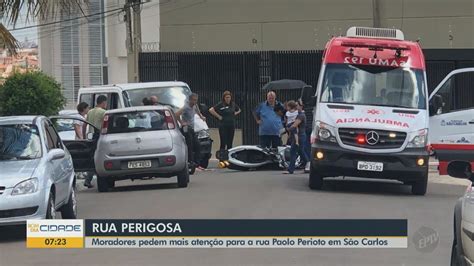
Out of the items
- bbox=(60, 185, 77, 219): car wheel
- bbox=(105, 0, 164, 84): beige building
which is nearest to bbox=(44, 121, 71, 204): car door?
bbox=(60, 185, 77, 219): car wheel

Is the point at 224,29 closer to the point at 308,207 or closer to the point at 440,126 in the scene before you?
the point at 440,126

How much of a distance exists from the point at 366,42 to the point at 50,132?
6.35 m

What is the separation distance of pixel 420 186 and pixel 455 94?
297cm

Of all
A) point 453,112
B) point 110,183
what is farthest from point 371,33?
point 110,183

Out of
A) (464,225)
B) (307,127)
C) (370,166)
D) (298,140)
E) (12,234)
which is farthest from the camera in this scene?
(307,127)

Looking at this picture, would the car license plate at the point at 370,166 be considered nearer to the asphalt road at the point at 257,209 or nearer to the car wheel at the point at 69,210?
the asphalt road at the point at 257,209

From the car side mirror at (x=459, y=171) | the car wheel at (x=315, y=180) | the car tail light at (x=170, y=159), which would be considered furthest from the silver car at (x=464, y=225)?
the car tail light at (x=170, y=159)

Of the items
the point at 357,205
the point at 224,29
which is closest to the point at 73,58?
the point at 224,29

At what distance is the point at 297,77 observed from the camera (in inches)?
A: 1117

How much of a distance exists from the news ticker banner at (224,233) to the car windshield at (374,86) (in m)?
6.51

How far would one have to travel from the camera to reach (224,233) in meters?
7.96

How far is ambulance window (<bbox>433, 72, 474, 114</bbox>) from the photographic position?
16297mm

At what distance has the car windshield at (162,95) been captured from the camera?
19.8 metres

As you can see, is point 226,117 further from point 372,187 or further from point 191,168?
point 372,187
